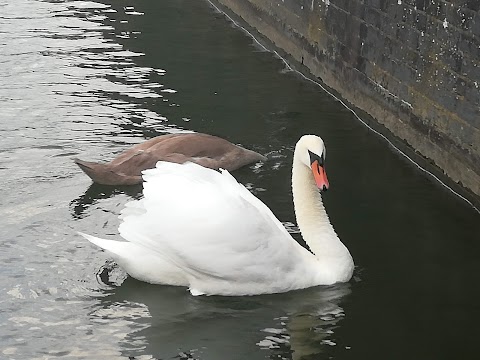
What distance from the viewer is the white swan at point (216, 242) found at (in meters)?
7.34

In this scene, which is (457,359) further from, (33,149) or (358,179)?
(33,149)

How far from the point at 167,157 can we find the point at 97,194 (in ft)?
2.27

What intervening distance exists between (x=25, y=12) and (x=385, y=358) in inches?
479

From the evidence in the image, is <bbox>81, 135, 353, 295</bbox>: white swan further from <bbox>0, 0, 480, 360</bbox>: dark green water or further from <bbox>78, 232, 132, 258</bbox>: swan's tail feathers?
<bbox>0, 0, 480, 360</bbox>: dark green water

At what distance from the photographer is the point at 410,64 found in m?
11.1

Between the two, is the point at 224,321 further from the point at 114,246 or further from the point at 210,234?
the point at 114,246

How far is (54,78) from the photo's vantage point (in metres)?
13.5

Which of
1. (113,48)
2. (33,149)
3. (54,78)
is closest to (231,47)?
(113,48)

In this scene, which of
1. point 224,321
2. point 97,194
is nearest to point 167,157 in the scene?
point 97,194

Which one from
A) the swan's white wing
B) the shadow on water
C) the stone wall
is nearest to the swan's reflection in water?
the swan's white wing

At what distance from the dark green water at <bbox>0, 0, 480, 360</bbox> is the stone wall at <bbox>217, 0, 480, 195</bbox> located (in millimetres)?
303

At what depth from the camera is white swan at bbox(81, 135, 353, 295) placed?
24.1 feet

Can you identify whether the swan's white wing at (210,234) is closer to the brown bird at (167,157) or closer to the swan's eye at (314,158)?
the swan's eye at (314,158)

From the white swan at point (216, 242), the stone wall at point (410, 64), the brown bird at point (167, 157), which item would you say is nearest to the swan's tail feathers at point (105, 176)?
the brown bird at point (167, 157)
